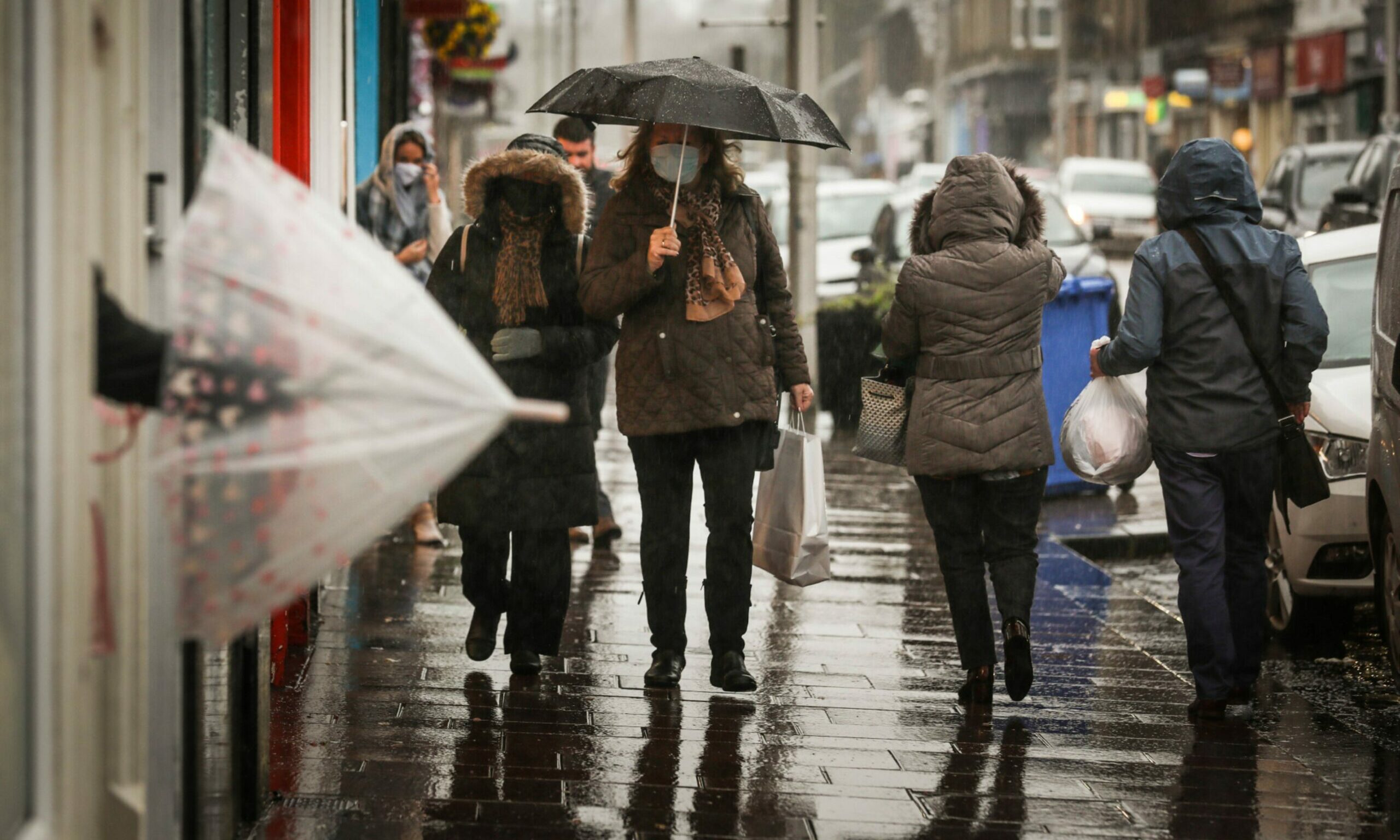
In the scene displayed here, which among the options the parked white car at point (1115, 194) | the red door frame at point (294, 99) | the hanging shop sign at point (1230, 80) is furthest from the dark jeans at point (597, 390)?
the hanging shop sign at point (1230, 80)

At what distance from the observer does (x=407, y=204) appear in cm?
893

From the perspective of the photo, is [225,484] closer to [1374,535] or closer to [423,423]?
[423,423]

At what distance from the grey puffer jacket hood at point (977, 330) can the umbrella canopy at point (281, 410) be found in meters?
3.10

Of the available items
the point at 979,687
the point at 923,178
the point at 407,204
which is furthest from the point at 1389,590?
the point at 923,178

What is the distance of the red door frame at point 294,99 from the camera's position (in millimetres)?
6258

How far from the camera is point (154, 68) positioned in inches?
141

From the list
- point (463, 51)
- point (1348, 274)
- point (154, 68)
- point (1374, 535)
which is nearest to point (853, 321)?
point (463, 51)

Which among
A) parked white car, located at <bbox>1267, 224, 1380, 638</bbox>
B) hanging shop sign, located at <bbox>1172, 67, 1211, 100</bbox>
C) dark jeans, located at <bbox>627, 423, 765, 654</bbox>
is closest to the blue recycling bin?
parked white car, located at <bbox>1267, 224, 1380, 638</bbox>

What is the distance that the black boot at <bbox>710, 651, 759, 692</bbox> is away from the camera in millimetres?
6082

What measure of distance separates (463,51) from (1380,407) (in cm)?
1195

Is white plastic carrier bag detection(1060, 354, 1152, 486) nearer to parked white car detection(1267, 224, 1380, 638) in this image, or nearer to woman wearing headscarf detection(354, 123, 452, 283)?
parked white car detection(1267, 224, 1380, 638)

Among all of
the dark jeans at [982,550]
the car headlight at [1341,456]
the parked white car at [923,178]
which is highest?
the parked white car at [923,178]

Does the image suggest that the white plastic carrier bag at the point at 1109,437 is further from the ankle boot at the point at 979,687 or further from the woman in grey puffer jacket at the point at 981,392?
the ankle boot at the point at 979,687

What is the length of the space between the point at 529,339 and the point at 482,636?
1.06 m
